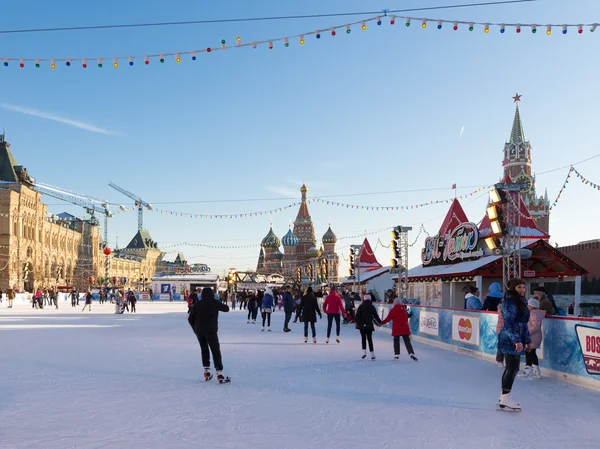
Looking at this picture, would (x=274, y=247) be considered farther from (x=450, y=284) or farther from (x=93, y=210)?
(x=450, y=284)

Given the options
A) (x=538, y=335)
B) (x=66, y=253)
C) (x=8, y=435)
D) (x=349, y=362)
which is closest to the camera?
(x=8, y=435)

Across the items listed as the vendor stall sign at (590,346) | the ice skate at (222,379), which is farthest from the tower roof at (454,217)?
the ice skate at (222,379)

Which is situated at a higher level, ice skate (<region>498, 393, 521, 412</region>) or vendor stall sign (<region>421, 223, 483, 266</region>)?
vendor stall sign (<region>421, 223, 483, 266</region>)

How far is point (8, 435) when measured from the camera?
557cm

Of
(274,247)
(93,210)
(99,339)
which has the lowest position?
(99,339)

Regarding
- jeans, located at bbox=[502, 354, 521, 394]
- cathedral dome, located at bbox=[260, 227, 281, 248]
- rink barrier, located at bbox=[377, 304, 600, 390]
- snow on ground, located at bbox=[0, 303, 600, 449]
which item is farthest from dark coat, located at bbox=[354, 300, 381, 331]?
cathedral dome, located at bbox=[260, 227, 281, 248]

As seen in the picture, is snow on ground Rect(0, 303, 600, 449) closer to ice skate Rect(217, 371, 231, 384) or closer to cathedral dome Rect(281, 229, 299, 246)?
ice skate Rect(217, 371, 231, 384)

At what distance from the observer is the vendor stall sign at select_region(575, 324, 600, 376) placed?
852 centimetres

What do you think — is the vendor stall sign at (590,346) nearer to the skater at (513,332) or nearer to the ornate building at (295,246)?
the skater at (513,332)

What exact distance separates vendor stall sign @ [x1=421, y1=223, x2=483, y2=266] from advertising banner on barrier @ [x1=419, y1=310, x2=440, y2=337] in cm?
859

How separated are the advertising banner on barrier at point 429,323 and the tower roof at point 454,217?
1424cm

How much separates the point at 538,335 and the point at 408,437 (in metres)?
4.92

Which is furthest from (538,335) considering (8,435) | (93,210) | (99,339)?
(93,210)

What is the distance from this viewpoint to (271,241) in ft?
414
